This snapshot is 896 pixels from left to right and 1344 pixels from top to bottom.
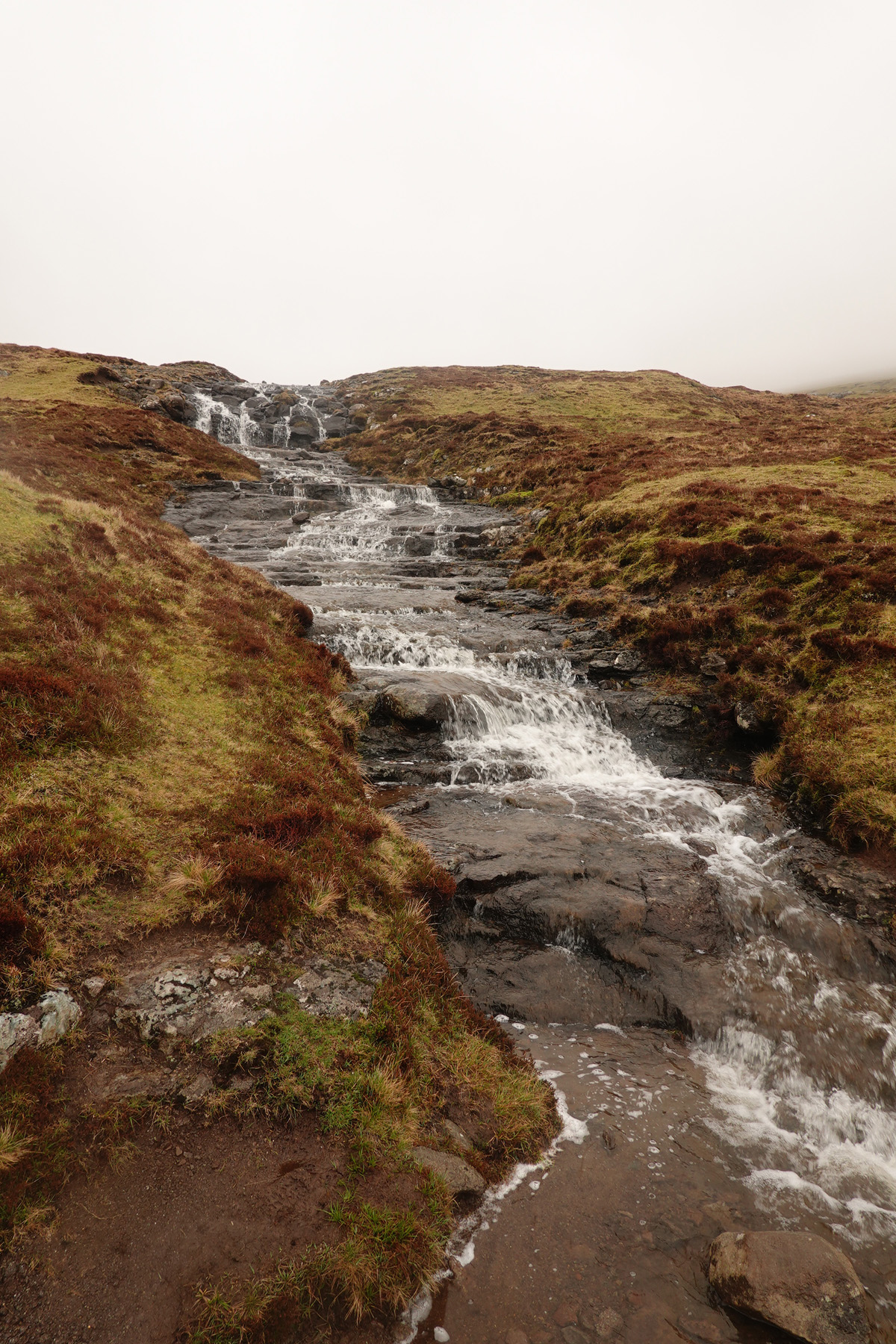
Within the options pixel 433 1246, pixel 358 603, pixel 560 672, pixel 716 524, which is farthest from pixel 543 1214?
pixel 716 524

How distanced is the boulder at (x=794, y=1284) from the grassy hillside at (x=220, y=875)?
7.23 feet

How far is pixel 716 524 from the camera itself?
25.5m

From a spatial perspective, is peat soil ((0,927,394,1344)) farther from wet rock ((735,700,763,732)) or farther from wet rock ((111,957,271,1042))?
wet rock ((735,700,763,732))

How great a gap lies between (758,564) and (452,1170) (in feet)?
72.1

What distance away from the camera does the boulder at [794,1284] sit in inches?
198

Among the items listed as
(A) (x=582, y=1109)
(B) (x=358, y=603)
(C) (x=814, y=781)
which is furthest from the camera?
(B) (x=358, y=603)

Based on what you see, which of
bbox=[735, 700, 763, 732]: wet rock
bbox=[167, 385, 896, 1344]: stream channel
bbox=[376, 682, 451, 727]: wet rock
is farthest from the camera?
bbox=[376, 682, 451, 727]: wet rock

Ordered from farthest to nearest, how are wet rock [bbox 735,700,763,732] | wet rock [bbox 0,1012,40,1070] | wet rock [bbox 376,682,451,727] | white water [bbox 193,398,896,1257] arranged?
wet rock [bbox 376,682,451,727]
wet rock [bbox 735,700,763,732]
white water [bbox 193,398,896,1257]
wet rock [bbox 0,1012,40,1070]

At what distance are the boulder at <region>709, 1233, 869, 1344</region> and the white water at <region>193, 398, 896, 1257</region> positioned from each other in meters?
0.93

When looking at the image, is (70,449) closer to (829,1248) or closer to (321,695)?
(321,695)

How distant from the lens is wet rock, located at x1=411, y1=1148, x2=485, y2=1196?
593cm

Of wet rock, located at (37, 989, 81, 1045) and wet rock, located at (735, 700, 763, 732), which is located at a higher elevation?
wet rock, located at (37, 989, 81, 1045)

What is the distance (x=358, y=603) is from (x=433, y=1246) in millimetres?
24121

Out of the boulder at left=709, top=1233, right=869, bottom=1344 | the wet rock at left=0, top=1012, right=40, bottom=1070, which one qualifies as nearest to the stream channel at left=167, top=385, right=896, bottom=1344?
the boulder at left=709, top=1233, right=869, bottom=1344
